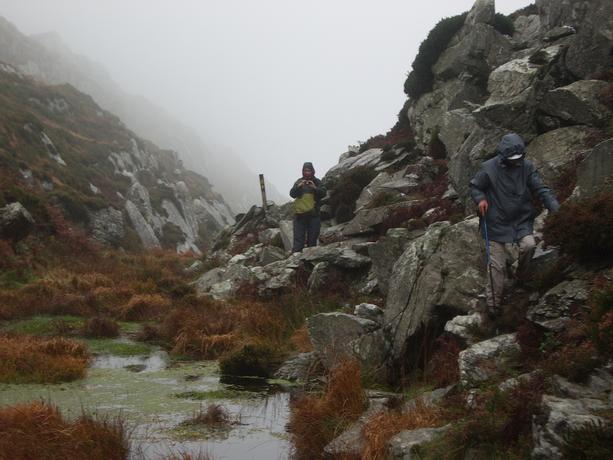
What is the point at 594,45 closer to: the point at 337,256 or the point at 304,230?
the point at 337,256

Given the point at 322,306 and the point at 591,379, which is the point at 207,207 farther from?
the point at 591,379

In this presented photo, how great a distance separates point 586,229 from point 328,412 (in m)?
3.98

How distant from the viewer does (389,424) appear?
20.5ft

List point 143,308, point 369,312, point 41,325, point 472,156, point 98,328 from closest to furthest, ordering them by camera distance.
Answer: point 369,312 < point 472,156 < point 98,328 < point 41,325 < point 143,308

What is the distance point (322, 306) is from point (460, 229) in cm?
495

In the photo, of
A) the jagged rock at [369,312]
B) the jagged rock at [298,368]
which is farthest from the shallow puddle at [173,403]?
the jagged rock at [369,312]

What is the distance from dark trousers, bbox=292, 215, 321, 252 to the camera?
1850 cm

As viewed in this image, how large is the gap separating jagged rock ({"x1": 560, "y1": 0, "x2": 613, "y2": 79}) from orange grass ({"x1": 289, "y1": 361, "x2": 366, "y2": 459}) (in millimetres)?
8885

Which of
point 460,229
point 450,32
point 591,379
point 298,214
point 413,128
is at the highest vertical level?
point 450,32

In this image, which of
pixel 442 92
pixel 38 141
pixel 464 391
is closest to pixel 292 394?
pixel 464 391

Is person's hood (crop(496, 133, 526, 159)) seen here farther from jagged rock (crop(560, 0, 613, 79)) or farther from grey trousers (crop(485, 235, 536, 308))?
jagged rock (crop(560, 0, 613, 79))

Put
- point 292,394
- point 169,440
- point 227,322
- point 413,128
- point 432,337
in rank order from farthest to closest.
Answer: point 413,128 → point 227,322 → point 292,394 → point 432,337 → point 169,440

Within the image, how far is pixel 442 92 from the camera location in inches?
817

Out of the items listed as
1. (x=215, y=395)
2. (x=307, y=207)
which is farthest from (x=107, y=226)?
(x=215, y=395)
